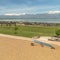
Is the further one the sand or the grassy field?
the grassy field

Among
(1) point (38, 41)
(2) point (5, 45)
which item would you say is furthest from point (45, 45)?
(2) point (5, 45)

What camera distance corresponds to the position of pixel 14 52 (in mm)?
14500

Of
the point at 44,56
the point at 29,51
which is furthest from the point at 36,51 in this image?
the point at 44,56

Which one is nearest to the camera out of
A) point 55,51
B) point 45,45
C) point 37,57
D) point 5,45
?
point 37,57

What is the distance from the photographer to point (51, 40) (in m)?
16.3

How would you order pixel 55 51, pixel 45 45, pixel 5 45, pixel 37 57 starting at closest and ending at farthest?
pixel 37 57 → pixel 55 51 → pixel 45 45 → pixel 5 45

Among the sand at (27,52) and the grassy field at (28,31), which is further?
the grassy field at (28,31)

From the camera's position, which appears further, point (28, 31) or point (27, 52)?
point (28, 31)

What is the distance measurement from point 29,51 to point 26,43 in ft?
8.80

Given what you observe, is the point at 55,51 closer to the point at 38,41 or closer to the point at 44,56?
the point at 44,56

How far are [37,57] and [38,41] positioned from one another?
3.39m

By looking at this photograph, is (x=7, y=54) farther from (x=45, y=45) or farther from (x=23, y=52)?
(x=45, y=45)

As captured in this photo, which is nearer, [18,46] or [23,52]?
[23,52]

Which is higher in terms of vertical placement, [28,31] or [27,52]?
[27,52]
